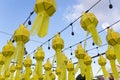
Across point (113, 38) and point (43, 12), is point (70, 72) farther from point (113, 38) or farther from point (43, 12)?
point (43, 12)

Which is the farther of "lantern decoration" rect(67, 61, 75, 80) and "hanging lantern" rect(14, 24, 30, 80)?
"lantern decoration" rect(67, 61, 75, 80)

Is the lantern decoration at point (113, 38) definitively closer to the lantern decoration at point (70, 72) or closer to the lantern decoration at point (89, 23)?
the lantern decoration at point (89, 23)

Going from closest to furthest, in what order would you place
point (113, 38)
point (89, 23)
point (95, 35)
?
1. point (95, 35)
2. point (89, 23)
3. point (113, 38)

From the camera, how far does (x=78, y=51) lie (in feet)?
8.21

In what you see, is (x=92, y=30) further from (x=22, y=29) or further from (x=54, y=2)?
(x=22, y=29)

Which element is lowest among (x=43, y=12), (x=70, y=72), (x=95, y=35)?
(x=70, y=72)

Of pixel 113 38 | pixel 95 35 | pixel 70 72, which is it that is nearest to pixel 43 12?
pixel 95 35

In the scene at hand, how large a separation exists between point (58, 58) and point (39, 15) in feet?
1.64

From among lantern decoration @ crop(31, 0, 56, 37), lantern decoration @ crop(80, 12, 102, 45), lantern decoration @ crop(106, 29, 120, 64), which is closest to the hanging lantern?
lantern decoration @ crop(31, 0, 56, 37)

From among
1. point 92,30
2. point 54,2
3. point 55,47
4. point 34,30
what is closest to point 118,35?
point 92,30

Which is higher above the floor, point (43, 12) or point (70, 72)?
point (43, 12)

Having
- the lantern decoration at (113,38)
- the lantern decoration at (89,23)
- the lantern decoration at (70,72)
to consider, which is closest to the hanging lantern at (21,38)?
the lantern decoration at (89,23)

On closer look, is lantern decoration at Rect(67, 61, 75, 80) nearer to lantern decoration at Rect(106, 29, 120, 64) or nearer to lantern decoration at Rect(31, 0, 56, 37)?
lantern decoration at Rect(106, 29, 120, 64)

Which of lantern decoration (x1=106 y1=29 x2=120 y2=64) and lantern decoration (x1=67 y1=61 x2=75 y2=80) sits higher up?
lantern decoration (x1=106 y1=29 x2=120 y2=64)
